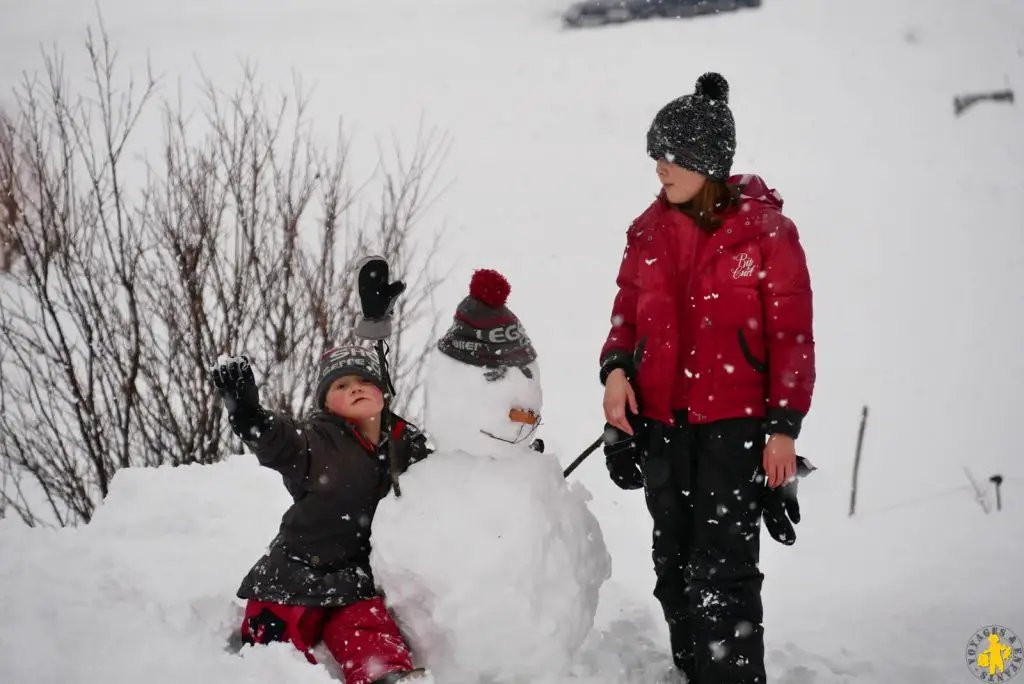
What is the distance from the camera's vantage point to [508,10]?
38.4 ft

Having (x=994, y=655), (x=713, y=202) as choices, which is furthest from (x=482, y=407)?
(x=994, y=655)

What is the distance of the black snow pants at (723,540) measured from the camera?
237 cm

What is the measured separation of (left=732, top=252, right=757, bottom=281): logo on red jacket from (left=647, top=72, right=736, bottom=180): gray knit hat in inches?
10.3

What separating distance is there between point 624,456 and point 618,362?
0.34 meters

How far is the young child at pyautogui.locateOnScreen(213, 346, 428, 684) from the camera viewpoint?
2.34 m

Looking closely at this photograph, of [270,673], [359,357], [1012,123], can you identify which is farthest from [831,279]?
[270,673]

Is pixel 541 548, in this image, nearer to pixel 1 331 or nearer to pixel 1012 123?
pixel 1 331

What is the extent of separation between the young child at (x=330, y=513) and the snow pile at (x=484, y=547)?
141 mm

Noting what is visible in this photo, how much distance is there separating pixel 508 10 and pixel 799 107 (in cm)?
448

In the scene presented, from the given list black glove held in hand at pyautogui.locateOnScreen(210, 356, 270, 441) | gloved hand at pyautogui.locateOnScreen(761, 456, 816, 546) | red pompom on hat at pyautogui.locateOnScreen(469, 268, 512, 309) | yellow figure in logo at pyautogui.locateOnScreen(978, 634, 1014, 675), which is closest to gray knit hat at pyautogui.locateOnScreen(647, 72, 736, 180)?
red pompom on hat at pyautogui.locateOnScreen(469, 268, 512, 309)

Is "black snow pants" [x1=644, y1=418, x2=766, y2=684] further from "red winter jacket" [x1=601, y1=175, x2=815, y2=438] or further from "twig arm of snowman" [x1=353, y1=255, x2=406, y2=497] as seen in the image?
"twig arm of snowman" [x1=353, y1=255, x2=406, y2=497]

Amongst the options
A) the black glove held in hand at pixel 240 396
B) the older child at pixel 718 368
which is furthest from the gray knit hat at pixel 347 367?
the older child at pixel 718 368

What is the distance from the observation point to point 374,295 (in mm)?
2506

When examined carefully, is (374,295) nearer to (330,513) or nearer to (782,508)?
(330,513)
